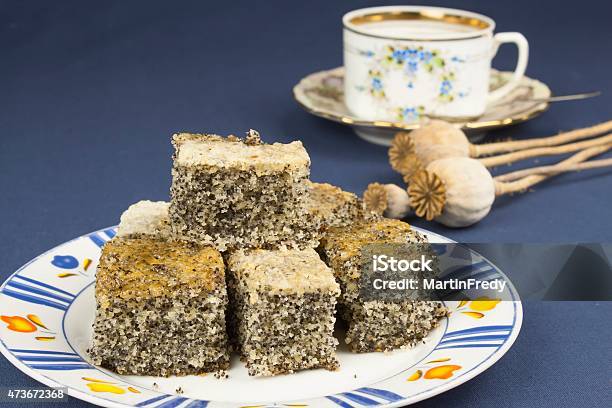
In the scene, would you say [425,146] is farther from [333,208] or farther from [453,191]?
[333,208]

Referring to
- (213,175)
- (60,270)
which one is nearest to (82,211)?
(60,270)

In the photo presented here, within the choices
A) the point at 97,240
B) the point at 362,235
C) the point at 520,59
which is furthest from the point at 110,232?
the point at 520,59

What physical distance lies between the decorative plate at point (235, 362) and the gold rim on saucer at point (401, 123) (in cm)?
74

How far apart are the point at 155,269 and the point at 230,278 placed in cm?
13

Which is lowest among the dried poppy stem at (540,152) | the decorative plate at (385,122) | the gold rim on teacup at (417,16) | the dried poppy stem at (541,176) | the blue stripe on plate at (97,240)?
the dried poppy stem at (541,176)

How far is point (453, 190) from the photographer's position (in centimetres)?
198

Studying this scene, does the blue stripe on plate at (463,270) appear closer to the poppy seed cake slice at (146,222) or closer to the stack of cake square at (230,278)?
the stack of cake square at (230,278)

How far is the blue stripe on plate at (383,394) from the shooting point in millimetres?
1284

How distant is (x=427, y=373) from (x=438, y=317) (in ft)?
0.70

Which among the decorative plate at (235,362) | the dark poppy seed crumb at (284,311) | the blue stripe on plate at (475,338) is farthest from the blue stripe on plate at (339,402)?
the blue stripe on plate at (475,338)

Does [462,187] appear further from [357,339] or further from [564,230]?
[357,339]

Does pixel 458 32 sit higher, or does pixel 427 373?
pixel 458 32

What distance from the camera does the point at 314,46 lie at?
314 cm

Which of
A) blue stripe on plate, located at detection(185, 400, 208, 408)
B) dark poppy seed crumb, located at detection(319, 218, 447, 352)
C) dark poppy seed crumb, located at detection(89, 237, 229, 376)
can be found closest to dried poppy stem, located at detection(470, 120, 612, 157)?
dark poppy seed crumb, located at detection(319, 218, 447, 352)
